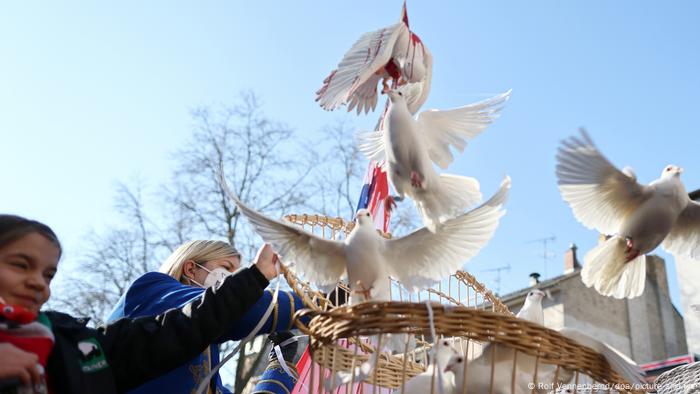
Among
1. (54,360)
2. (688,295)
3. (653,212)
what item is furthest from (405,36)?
(688,295)

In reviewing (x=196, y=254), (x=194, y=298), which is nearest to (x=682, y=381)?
Result: (x=194, y=298)

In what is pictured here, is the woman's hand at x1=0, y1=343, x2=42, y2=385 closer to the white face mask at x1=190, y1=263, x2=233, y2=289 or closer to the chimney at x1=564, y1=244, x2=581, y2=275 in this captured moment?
the white face mask at x1=190, y1=263, x2=233, y2=289

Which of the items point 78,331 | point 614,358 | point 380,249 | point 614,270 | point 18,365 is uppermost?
point 614,270

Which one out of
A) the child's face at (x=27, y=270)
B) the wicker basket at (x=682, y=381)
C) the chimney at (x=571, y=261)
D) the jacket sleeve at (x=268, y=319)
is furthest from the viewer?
the chimney at (x=571, y=261)

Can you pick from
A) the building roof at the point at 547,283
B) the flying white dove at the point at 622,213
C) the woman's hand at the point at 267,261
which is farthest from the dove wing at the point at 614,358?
the building roof at the point at 547,283

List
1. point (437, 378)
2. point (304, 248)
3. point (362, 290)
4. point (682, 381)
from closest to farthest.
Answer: point (437, 378), point (362, 290), point (304, 248), point (682, 381)

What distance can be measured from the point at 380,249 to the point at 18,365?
88 centimetres

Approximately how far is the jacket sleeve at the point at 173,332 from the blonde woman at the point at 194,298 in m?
0.05

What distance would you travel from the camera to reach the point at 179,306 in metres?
2.16

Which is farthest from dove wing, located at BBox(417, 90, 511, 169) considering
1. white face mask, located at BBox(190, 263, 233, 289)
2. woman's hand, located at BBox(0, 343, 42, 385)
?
woman's hand, located at BBox(0, 343, 42, 385)

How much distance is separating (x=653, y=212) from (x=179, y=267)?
5.32 feet

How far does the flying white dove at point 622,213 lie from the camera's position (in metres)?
1.92

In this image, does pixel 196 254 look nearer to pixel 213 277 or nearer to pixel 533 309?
pixel 213 277

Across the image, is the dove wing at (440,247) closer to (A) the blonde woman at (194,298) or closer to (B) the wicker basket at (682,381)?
(A) the blonde woman at (194,298)
